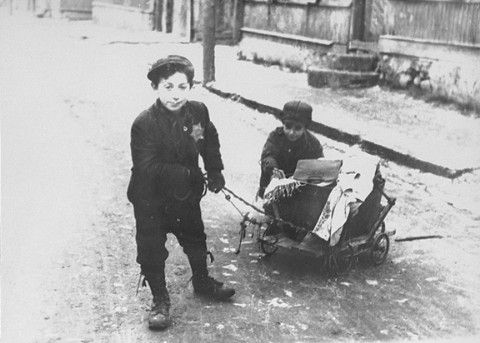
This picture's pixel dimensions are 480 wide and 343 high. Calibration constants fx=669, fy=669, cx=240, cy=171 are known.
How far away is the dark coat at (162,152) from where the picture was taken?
129 inches

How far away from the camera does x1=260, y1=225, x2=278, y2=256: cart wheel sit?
405cm

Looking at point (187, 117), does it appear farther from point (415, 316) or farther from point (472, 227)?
point (472, 227)

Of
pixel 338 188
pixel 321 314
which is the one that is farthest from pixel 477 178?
pixel 321 314

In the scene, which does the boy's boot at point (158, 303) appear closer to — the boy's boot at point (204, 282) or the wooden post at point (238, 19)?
the boy's boot at point (204, 282)

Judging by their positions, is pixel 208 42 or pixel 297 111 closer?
pixel 297 111

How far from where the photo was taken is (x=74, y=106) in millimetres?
7836

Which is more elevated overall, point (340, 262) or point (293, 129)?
point (293, 129)

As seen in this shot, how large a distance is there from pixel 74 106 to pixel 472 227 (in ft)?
15.8

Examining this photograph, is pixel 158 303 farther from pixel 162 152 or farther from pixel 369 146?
pixel 369 146

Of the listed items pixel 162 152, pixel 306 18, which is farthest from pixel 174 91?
pixel 306 18

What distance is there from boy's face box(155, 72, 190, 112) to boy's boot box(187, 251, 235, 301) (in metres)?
0.84

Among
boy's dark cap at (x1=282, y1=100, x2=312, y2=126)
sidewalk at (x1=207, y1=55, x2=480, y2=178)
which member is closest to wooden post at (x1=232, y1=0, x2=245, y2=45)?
sidewalk at (x1=207, y1=55, x2=480, y2=178)

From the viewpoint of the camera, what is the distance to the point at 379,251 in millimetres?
4309

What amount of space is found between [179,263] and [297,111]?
1.21 meters
